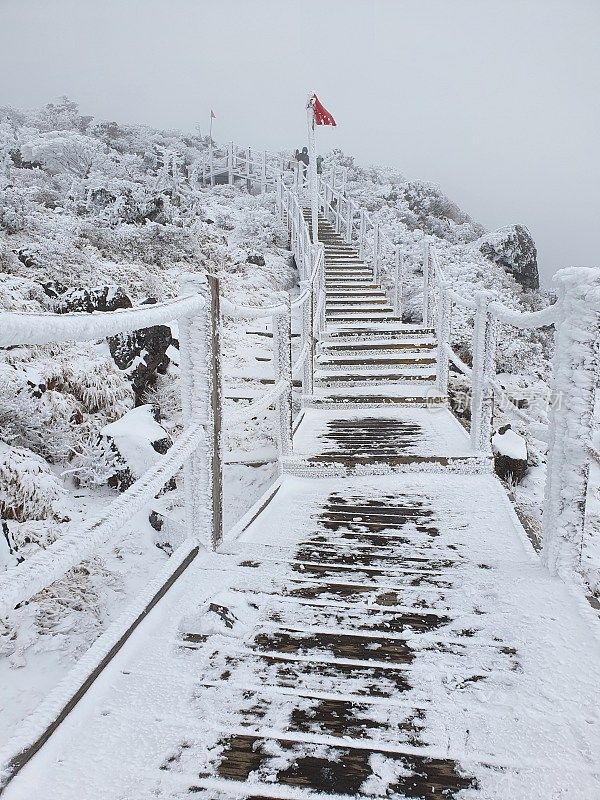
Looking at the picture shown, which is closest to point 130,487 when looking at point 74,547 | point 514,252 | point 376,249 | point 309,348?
point 74,547

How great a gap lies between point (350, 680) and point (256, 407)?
70.8 inches

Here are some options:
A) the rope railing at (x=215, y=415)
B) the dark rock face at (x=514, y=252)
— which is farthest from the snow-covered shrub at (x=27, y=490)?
A: the dark rock face at (x=514, y=252)

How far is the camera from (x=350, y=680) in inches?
64.4

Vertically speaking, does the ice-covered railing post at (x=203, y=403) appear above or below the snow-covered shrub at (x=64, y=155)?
below

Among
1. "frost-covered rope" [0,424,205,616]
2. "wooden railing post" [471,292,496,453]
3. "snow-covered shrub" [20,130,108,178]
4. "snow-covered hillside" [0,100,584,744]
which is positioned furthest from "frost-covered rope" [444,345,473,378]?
"snow-covered shrub" [20,130,108,178]

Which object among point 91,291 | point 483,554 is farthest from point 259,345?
point 483,554

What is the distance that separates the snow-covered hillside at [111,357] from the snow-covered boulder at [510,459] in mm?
189

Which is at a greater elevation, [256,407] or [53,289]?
[53,289]

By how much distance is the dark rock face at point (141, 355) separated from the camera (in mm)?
6688

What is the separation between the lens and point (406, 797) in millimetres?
1226

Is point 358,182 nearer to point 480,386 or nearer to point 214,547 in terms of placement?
point 480,386

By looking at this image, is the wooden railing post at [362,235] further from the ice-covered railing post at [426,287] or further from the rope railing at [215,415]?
the rope railing at [215,415]

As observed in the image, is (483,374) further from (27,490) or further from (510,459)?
(27,490)

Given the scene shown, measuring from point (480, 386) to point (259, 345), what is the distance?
5.44 metres
